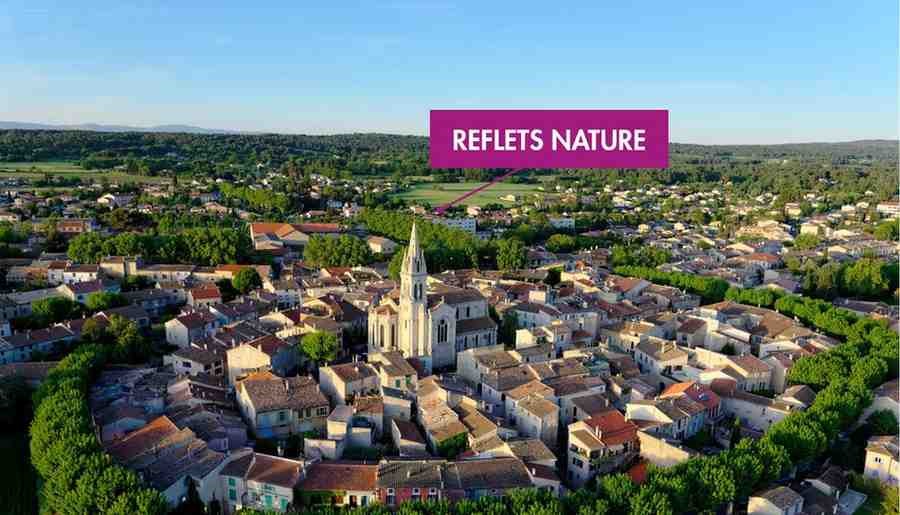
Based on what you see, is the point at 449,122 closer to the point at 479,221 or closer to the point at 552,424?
the point at 552,424

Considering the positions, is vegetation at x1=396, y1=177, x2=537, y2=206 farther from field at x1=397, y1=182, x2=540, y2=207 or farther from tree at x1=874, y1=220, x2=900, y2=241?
tree at x1=874, y1=220, x2=900, y2=241

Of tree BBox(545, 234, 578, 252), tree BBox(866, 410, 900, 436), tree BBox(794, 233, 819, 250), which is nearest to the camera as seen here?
tree BBox(866, 410, 900, 436)

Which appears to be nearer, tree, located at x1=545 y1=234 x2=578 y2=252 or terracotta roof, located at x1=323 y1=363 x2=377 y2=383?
terracotta roof, located at x1=323 y1=363 x2=377 y2=383

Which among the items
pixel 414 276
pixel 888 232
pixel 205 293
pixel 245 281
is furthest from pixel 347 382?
pixel 888 232

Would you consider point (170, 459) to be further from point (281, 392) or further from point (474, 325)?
point (474, 325)

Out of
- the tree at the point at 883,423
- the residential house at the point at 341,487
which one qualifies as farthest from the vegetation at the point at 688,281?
the residential house at the point at 341,487

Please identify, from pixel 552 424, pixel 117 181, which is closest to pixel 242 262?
pixel 552 424

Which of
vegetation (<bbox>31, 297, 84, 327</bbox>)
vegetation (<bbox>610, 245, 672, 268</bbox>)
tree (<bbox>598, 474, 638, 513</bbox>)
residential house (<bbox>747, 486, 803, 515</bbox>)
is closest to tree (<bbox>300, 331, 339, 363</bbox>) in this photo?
tree (<bbox>598, 474, 638, 513</bbox>)
